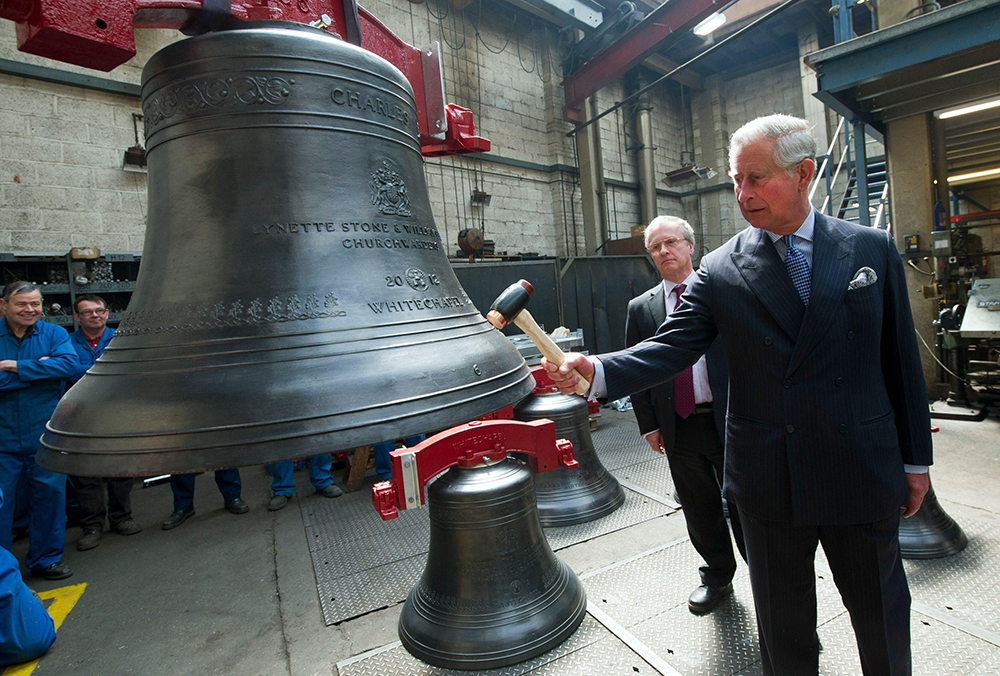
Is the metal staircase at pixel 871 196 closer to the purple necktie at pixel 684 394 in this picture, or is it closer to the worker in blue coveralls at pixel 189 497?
the purple necktie at pixel 684 394

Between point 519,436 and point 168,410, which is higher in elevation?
point 168,410

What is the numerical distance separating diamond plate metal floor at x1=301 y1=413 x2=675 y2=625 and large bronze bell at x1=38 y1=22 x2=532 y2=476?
2.13 meters

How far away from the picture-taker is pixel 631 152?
12234 millimetres

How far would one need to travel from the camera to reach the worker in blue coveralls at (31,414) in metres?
3.28

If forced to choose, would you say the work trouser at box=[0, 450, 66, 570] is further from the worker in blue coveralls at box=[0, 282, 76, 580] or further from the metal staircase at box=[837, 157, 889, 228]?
the metal staircase at box=[837, 157, 889, 228]

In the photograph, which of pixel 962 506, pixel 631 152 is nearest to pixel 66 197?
pixel 962 506

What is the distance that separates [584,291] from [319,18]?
22.9ft

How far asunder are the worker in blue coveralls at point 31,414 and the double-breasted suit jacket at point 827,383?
12.3 feet

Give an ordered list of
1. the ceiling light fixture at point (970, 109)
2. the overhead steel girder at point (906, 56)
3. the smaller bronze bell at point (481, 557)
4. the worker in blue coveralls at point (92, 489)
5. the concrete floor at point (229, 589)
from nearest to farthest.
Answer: the smaller bronze bell at point (481, 557)
the concrete floor at point (229, 589)
the worker in blue coveralls at point (92, 489)
the overhead steel girder at point (906, 56)
the ceiling light fixture at point (970, 109)

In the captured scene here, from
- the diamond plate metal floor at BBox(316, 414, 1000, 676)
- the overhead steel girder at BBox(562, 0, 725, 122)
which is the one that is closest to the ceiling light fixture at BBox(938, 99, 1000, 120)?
the overhead steel girder at BBox(562, 0, 725, 122)

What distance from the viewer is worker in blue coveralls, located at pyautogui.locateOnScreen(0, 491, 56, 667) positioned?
2346mm

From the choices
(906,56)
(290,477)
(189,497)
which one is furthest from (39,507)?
(906,56)

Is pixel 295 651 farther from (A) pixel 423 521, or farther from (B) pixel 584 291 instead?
(B) pixel 584 291

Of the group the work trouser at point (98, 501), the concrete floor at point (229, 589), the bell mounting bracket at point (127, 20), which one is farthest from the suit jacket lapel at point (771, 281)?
the work trouser at point (98, 501)
